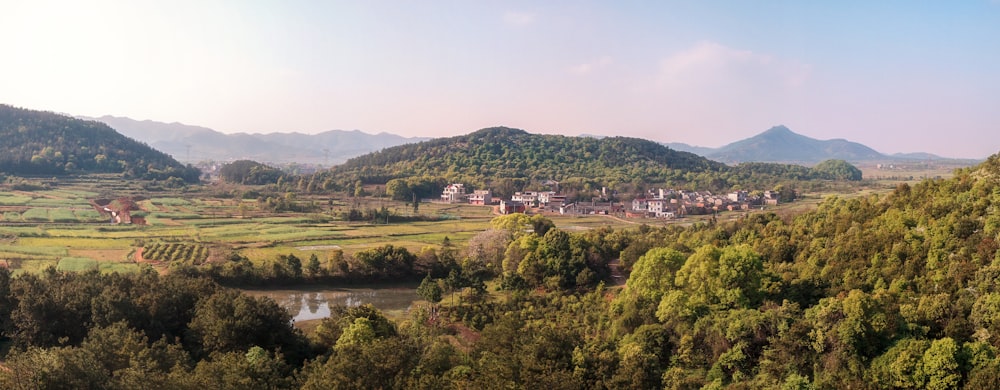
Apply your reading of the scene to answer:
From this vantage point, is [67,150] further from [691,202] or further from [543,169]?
[691,202]

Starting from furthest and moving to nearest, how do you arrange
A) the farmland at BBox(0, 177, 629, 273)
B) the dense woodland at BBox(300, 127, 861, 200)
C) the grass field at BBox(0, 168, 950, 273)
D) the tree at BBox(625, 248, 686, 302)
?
the dense woodland at BBox(300, 127, 861, 200) < the grass field at BBox(0, 168, 950, 273) < the farmland at BBox(0, 177, 629, 273) < the tree at BBox(625, 248, 686, 302)

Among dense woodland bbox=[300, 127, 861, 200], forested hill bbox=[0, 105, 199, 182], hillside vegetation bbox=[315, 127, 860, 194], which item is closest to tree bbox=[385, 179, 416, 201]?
dense woodland bbox=[300, 127, 861, 200]

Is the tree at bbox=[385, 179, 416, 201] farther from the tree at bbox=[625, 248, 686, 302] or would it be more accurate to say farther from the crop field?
the tree at bbox=[625, 248, 686, 302]

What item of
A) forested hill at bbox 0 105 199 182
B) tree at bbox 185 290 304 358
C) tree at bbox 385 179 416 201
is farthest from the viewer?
tree at bbox 385 179 416 201

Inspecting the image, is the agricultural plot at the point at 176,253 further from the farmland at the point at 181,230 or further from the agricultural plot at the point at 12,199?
the agricultural plot at the point at 12,199

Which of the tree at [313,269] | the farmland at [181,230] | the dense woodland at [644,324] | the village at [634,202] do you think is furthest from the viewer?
the village at [634,202]

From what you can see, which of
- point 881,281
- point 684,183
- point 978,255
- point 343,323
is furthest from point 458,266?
point 684,183

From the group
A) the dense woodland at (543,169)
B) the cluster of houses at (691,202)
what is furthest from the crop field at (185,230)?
the dense woodland at (543,169)
